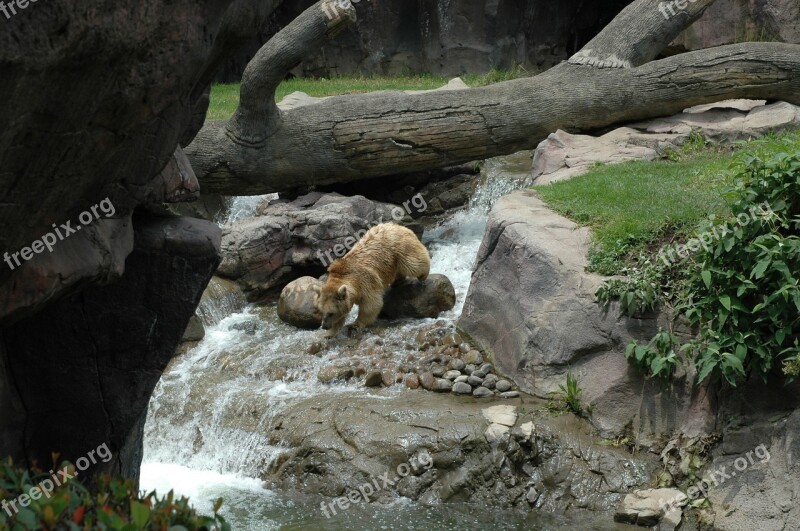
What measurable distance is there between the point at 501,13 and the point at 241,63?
267 inches

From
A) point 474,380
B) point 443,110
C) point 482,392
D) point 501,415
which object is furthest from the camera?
point 443,110

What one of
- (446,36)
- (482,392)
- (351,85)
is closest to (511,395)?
(482,392)

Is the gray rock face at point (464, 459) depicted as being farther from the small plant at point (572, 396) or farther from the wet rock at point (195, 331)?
the wet rock at point (195, 331)

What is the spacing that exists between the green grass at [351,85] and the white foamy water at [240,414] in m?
7.36

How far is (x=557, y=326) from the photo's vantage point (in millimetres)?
8586

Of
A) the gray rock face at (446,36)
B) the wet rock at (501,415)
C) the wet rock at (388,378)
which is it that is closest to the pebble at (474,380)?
the wet rock at (501,415)

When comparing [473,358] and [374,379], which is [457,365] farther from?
[374,379]

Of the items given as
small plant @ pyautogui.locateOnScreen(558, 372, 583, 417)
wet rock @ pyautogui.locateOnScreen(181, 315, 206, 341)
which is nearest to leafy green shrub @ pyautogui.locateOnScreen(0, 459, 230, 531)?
small plant @ pyautogui.locateOnScreen(558, 372, 583, 417)

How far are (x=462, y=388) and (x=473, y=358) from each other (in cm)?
57

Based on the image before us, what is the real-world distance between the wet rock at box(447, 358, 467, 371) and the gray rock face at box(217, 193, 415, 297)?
3211 millimetres

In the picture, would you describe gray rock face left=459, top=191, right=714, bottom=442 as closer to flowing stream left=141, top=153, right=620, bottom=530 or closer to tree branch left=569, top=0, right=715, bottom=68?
flowing stream left=141, top=153, right=620, bottom=530

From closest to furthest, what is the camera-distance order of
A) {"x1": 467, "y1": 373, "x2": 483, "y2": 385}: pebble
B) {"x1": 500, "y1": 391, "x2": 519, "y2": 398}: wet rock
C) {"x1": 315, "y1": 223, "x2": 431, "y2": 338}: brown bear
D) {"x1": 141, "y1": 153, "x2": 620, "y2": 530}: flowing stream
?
1. {"x1": 141, "y1": 153, "x2": 620, "y2": 530}: flowing stream
2. {"x1": 500, "y1": 391, "x2": 519, "y2": 398}: wet rock
3. {"x1": 467, "y1": 373, "x2": 483, "y2": 385}: pebble
4. {"x1": 315, "y1": 223, "x2": 431, "y2": 338}: brown bear

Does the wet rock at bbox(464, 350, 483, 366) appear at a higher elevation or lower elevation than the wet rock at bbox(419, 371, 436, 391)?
lower

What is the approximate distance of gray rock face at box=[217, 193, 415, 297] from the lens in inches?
469
